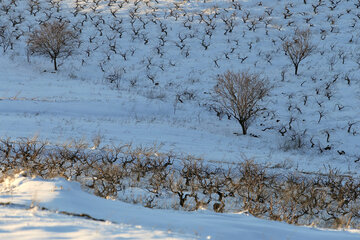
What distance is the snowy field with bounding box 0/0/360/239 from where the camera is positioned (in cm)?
412

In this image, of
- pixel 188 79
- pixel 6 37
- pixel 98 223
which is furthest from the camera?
pixel 6 37

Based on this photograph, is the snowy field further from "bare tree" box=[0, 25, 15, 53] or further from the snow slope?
"bare tree" box=[0, 25, 15, 53]

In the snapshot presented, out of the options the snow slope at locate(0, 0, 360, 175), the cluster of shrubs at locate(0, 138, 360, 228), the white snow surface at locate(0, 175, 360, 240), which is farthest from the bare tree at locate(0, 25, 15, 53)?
the white snow surface at locate(0, 175, 360, 240)

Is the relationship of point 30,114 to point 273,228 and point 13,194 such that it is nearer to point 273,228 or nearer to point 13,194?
point 13,194

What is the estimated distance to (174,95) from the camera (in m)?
22.4

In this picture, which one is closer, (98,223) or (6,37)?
(98,223)

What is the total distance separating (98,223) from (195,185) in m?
5.46

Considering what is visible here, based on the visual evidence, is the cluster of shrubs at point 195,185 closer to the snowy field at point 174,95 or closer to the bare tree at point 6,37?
the snowy field at point 174,95

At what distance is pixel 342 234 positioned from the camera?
167 inches

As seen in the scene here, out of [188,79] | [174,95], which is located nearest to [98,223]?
[174,95]

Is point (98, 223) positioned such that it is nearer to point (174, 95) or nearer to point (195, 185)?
point (195, 185)

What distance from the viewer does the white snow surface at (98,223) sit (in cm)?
314

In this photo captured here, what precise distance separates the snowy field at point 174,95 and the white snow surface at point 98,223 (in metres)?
0.02

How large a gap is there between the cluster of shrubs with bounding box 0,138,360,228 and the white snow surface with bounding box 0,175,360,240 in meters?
2.48
